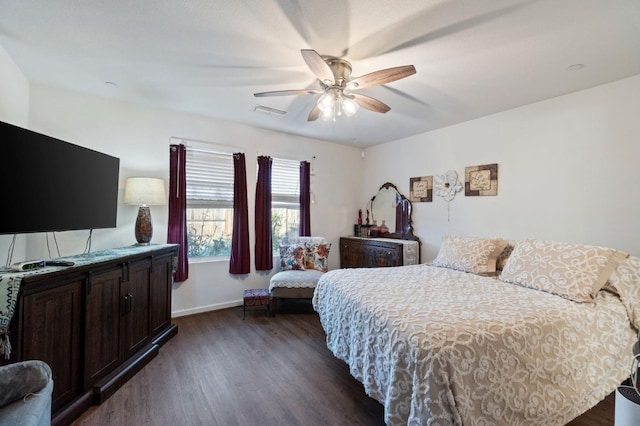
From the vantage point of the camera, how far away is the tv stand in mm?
1560

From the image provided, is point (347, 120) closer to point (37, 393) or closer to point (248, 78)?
Result: point (248, 78)

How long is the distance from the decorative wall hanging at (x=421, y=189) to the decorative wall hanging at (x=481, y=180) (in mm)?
523

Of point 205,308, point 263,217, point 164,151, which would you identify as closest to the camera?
point 164,151

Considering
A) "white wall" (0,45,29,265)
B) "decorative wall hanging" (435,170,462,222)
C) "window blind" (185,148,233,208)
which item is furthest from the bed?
"white wall" (0,45,29,265)

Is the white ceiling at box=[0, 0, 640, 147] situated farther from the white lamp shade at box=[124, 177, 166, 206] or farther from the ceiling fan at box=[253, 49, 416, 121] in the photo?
the white lamp shade at box=[124, 177, 166, 206]

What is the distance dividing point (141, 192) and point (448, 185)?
3.78 m

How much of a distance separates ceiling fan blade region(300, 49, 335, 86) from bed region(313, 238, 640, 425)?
1614mm

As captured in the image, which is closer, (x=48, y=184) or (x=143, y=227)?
(x=48, y=184)

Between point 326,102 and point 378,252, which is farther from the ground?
point 326,102

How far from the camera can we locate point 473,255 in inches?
115

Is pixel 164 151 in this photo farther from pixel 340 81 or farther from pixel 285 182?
pixel 340 81

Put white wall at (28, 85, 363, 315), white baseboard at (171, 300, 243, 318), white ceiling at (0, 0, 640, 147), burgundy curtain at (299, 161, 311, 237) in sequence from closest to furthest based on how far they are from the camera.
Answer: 1. white ceiling at (0, 0, 640, 147)
2. white wall at (28, 85, 363, 315)
3. white baseboard at (171, 300, 243, 318)
4. burgundy curtain at (299, 161, 311, 237)

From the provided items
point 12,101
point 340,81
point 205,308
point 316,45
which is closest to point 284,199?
point 205,308

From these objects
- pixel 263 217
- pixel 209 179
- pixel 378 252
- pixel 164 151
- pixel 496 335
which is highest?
pixel 164 151
